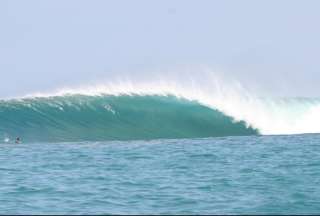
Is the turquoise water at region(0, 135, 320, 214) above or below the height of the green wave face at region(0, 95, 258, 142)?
below

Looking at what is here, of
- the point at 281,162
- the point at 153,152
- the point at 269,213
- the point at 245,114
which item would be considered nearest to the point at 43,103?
the point at 245,114

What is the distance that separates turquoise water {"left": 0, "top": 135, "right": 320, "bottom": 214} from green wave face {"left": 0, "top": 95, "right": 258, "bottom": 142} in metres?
5.77

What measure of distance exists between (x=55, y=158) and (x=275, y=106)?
21945mm

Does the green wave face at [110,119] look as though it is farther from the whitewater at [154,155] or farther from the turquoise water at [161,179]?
the turquoise water at [161,179]

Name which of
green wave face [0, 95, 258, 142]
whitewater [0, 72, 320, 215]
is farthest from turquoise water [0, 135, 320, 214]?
green wave face [0, 95, 258, 142]

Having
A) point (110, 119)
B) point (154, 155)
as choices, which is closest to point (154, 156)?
point (154, 155)

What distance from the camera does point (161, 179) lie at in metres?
18.6

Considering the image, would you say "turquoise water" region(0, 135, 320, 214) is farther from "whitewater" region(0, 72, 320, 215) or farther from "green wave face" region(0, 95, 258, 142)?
"green wave face" region(0, 95, 258, 142)

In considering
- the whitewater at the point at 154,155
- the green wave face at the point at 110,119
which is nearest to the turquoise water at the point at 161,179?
the whitewater at the point at 154,155

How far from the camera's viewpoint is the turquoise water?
15398 mm

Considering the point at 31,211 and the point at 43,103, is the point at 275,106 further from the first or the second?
the point at 31,211

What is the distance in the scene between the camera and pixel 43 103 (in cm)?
3606

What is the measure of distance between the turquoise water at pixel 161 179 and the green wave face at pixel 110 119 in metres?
5.77

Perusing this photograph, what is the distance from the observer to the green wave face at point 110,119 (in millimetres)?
32750
